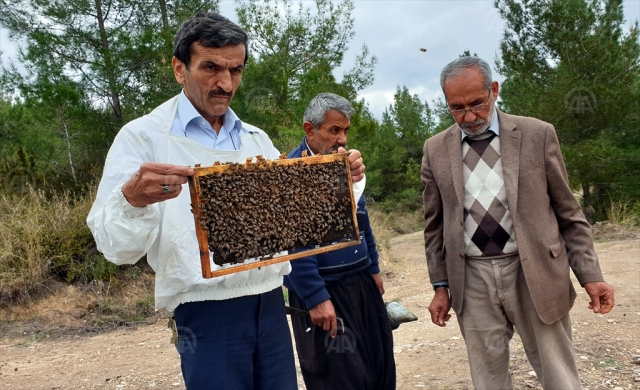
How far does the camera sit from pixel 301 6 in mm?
18547

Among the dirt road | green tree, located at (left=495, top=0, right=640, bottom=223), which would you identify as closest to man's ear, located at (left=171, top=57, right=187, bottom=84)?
the dirt road

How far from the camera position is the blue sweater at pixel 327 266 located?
3.47 m

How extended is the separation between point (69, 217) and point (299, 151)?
7287mm

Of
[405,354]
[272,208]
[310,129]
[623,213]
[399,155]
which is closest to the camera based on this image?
[272,208]

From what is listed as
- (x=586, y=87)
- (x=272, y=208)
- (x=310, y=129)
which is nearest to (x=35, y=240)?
(x=310, y=129)

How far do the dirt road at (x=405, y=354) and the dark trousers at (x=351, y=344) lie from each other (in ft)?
4.86

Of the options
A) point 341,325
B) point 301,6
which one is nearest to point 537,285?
point 341,325

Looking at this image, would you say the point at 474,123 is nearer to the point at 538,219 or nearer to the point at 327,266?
the point at 538,219

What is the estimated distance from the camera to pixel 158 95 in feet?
37.9

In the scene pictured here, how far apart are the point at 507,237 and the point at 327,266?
48.5 inches

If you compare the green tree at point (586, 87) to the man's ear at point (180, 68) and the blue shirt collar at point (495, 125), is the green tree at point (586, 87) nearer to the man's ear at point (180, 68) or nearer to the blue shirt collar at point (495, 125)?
the blue shirt collar at point (495, 125)

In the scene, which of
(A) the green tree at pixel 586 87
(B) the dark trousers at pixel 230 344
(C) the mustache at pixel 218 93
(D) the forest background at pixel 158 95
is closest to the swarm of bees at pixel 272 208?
(B) the dark trousers at pixel 230 344

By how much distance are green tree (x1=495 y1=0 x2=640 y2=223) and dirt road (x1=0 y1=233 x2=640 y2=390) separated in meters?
6.49

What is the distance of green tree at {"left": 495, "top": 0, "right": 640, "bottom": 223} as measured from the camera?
14.1 m
